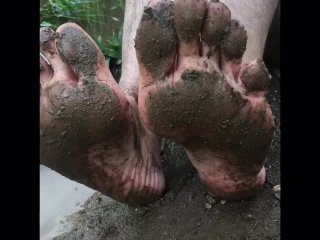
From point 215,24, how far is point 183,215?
549mm

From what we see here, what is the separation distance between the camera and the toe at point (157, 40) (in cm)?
91

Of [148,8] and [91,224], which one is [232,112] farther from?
[91,224]

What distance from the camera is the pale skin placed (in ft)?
3.08

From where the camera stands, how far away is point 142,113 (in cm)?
99

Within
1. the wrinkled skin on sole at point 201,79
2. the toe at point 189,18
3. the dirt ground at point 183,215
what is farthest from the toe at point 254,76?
the dirt ground at point 183,215

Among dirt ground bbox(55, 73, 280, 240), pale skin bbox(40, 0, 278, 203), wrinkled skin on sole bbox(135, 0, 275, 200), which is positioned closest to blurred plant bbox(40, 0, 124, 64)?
dirt ground bbox(55, 73, 280, 240)

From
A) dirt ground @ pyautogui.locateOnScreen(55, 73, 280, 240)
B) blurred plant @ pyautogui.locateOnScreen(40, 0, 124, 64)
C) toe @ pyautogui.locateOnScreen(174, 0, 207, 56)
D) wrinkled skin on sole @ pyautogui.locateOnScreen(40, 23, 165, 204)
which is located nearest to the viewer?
toe @ pyautogui.locateOnScreen(174, 0, 207, 56)

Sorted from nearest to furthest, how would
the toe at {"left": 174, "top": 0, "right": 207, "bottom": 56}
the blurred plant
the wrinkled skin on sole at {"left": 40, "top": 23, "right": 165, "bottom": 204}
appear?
the toe at {"left": 174, "top": 0, "right": 207, "bottom": 56} < the wrinkled skin on sole at {"left": 40, "top": 23, "right": 165, "bottom": 204} < the blurred plant

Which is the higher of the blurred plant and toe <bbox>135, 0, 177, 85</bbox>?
toe <bbox>135, 0, 177, 85</bbox>

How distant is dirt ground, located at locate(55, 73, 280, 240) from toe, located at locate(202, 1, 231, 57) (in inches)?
18.7

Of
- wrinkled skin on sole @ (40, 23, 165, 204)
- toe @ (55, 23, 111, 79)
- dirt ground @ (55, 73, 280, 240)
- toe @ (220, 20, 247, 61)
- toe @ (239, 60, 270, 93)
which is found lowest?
dirt ground @ (55, 73, 280, 240)

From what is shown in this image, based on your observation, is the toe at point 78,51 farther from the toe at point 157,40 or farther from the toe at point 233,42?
the toe at point 233,42

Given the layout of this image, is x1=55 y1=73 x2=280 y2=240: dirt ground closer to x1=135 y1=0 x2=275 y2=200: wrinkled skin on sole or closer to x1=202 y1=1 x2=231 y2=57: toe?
x1=135 y1=0 x2=275 y2=200: wrinkled skin on sole
